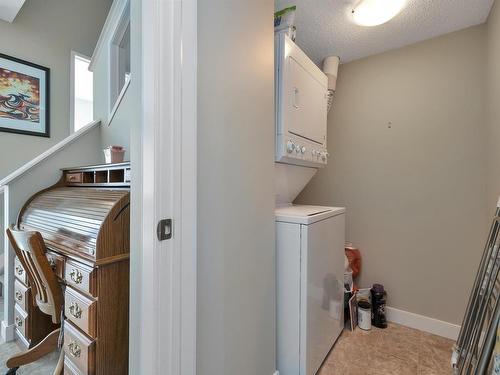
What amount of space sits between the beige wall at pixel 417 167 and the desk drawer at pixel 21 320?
2.44m

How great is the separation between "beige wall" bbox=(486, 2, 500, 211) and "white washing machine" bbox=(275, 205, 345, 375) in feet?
3.47

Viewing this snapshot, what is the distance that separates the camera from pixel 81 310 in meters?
1.12

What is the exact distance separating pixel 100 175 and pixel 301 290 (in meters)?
1.45

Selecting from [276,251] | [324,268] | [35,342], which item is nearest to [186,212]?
[276,251]

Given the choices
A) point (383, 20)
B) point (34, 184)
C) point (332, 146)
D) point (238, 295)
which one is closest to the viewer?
point (238, 295)

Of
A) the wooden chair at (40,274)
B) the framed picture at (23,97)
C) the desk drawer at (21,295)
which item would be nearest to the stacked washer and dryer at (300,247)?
the wooden chair at (40,274)

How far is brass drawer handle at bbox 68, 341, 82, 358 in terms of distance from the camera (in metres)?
1.13

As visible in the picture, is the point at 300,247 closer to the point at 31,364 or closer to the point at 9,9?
the point at 31,364

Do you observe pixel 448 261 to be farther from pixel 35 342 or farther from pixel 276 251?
pixel 35 342

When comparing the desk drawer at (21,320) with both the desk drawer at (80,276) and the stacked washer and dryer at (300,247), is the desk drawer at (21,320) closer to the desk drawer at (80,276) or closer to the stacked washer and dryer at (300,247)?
the desk drawer at (80,276)

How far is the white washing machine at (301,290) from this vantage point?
131 centimetres

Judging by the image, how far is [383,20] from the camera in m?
1.60

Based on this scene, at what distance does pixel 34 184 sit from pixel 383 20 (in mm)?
2651

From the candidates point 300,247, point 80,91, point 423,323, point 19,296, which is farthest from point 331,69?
point 80,91
